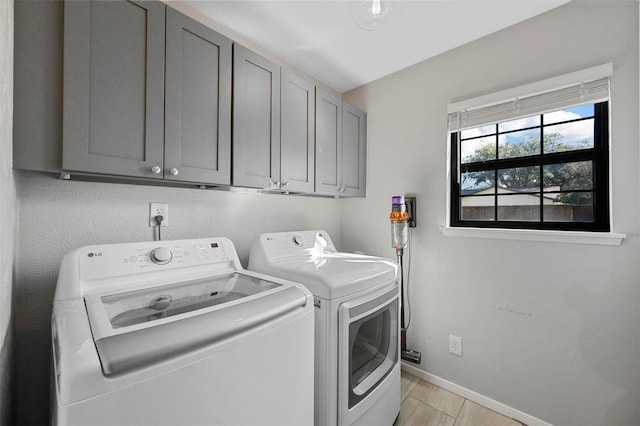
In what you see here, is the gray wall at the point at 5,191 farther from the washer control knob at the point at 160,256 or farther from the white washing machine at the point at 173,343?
the washer control knob at the point at 160,256

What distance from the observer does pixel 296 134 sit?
6.10ft

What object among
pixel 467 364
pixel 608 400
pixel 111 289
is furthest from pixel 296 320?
pixel 608 400

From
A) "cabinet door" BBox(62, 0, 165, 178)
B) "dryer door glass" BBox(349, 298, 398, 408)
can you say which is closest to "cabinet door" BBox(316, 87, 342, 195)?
A: "dryer door glass" BBox(349, 298, 398, 408)

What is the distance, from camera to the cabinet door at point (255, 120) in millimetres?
1513

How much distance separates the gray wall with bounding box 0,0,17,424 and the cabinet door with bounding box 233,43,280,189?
822 millimetres

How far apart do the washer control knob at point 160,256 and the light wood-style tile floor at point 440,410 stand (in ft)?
5.51

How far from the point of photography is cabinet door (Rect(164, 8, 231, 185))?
1253mm

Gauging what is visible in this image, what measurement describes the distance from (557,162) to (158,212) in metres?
2.42

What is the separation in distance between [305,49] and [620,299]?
8.10ft

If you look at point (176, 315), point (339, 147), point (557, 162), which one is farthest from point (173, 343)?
point (557, 162)

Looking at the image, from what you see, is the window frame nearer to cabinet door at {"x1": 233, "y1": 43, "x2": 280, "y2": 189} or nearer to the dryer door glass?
the dryer door glass

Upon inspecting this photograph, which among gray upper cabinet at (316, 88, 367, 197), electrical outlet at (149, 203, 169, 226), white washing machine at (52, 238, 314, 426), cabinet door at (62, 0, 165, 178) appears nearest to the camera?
white washing machine at (52, 238, 314, 426)

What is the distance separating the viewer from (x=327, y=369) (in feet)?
4.15

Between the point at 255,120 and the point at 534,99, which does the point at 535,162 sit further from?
the point at 255,120
